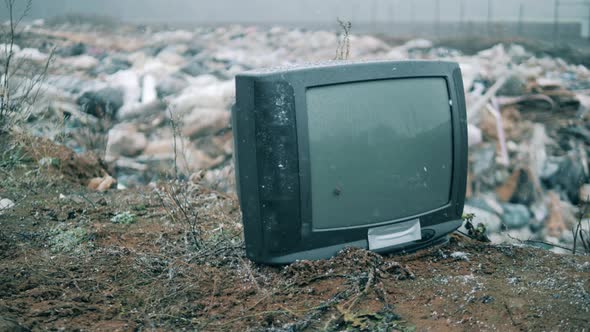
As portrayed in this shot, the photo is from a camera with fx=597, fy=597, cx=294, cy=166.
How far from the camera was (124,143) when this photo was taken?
584cm

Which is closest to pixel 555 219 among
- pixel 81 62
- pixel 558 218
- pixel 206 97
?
pixel 558 218

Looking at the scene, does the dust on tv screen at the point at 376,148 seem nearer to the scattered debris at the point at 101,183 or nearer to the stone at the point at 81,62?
the scattered debris at the point at 101,183

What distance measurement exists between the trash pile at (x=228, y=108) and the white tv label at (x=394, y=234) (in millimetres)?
1895

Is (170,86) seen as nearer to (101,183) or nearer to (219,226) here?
(101,183)

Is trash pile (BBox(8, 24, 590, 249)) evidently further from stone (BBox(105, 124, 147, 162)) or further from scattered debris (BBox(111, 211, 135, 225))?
scattered debris (BBox(111, 211, 135, 225))

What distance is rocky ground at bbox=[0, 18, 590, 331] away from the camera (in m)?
1.92

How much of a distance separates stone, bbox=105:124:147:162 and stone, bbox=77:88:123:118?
0.34m

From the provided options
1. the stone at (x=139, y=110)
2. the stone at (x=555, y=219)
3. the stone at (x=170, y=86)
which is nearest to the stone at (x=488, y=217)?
the stone at (x=555, y=219)

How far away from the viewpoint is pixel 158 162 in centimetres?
563

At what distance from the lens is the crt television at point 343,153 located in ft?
6.74

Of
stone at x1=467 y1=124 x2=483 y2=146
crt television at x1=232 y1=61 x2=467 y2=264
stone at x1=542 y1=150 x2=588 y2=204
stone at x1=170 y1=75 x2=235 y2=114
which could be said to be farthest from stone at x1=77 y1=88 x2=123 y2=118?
crt television at x1=232 y1=61 x2=467 y2=264

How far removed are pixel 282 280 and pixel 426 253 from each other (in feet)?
2.16

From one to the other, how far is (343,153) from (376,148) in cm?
13

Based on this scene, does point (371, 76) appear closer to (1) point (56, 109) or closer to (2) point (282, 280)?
(2) point (282, 280)
